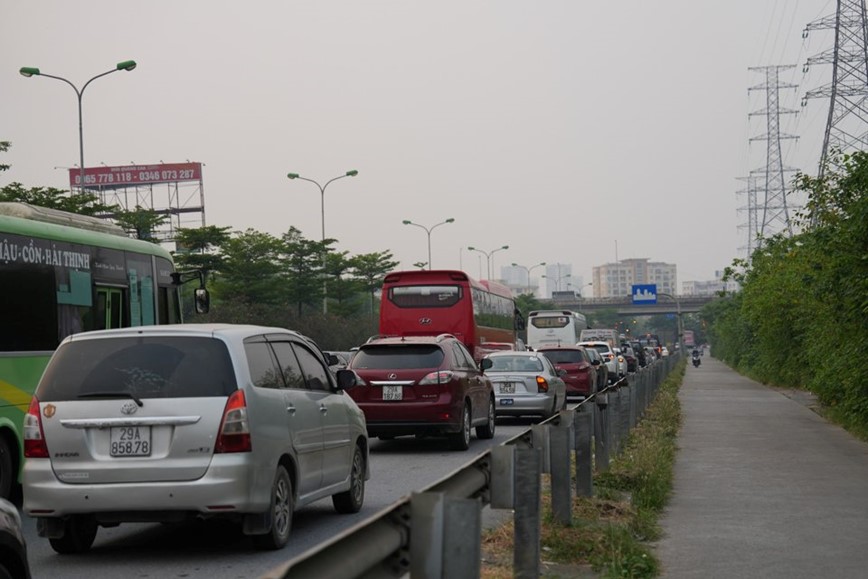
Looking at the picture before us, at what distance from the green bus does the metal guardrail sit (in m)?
5.35

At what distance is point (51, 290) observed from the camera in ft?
45.6

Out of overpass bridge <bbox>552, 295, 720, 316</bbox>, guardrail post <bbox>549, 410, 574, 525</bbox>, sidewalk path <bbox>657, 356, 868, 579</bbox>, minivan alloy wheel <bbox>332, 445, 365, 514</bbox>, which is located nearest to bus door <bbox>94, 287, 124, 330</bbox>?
minivan alloy wheel <bbox>332, 445, 365, 514</bbox>

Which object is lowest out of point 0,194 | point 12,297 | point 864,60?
point 12,297

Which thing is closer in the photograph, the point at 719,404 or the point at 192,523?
the point at 192,523

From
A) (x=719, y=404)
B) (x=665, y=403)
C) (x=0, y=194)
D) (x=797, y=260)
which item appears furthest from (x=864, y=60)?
(x=0, y=194)

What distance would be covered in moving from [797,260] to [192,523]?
26837mm

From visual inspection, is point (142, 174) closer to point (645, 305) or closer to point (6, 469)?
point (645, 305)

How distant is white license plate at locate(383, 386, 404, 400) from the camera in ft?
61.8

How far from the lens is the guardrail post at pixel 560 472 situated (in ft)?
30.8

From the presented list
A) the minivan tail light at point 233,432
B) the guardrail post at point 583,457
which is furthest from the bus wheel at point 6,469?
the guardrail post at point 583,457

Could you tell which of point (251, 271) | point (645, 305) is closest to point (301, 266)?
point (251, 271)

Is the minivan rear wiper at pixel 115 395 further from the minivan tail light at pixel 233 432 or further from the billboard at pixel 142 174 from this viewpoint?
the billboard at pixel 142 174

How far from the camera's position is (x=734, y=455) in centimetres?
1733

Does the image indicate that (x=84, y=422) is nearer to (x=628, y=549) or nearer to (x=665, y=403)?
(x=628, y=549)
